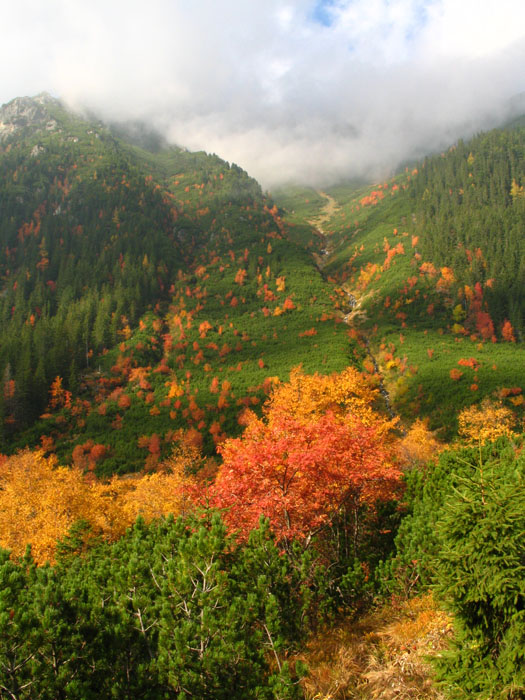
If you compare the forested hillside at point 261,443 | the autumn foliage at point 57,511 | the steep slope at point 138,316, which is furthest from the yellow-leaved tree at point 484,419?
the autumn foliage at point 57,511

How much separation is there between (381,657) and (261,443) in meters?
7.36

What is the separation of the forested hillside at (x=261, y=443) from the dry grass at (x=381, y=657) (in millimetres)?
61

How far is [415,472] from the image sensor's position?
17.7 meters

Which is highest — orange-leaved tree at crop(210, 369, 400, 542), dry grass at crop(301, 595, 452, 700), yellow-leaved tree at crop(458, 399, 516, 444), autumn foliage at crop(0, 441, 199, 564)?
orange-leaved tree at crop(210, 369, 400, 542)

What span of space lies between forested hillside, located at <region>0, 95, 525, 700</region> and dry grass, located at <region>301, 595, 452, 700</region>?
0.06 metres

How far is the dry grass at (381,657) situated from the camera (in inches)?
296

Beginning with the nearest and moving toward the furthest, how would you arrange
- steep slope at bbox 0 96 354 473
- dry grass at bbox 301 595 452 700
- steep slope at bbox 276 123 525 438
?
dry grass at bbox 301 595 452 700
steep slope at bbox 276 123 525 438
steep slope at bbox 0 96 354 473

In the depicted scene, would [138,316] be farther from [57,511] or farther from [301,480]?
[301,480]

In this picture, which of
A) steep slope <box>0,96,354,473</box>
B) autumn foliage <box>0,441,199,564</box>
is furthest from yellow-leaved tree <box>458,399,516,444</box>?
autumn foliage <box>0,441,199,564</box>

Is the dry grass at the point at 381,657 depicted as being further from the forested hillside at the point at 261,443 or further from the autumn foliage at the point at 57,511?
the autumn foliage at the point at 57,511

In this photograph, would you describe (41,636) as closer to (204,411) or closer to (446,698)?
(446,698)

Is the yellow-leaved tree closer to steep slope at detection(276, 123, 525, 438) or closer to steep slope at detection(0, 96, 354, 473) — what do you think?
steep slope at detection(276, 123, 525, 438)

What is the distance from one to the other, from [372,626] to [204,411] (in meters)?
60.9

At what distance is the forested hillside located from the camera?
622 cm
